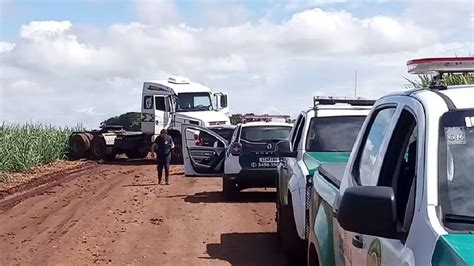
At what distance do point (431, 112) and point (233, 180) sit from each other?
13.2 metres

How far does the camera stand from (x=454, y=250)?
2812 mm

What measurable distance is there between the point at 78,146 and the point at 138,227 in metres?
24.7

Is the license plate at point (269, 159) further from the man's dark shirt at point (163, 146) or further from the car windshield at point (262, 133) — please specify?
the man's dark shirt at point (163, 146)

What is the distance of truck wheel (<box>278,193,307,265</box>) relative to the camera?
9.38 meters

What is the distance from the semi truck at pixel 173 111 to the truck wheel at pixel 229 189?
14106mm

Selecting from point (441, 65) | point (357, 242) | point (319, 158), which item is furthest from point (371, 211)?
point (319, 158)

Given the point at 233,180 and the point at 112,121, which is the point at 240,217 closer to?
the point at 233,180

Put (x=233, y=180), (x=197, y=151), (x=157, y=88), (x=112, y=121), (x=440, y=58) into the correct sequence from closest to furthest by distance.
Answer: (x=440, y=58) < (x=233, y=180) < (x=197, y=151) < (x=157, y=88) < (x=112, y=121)

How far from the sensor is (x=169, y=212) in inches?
598

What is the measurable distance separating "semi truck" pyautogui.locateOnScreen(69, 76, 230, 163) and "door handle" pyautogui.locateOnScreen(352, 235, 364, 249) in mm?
27297

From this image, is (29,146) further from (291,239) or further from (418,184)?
(418,184)

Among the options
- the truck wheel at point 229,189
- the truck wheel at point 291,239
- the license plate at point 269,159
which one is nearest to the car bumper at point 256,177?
the license plate at point 269,159

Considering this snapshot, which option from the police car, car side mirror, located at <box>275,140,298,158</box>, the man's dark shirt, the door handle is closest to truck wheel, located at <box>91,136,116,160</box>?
the man's dark shirt

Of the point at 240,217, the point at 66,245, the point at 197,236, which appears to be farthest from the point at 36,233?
the point at 240,217
